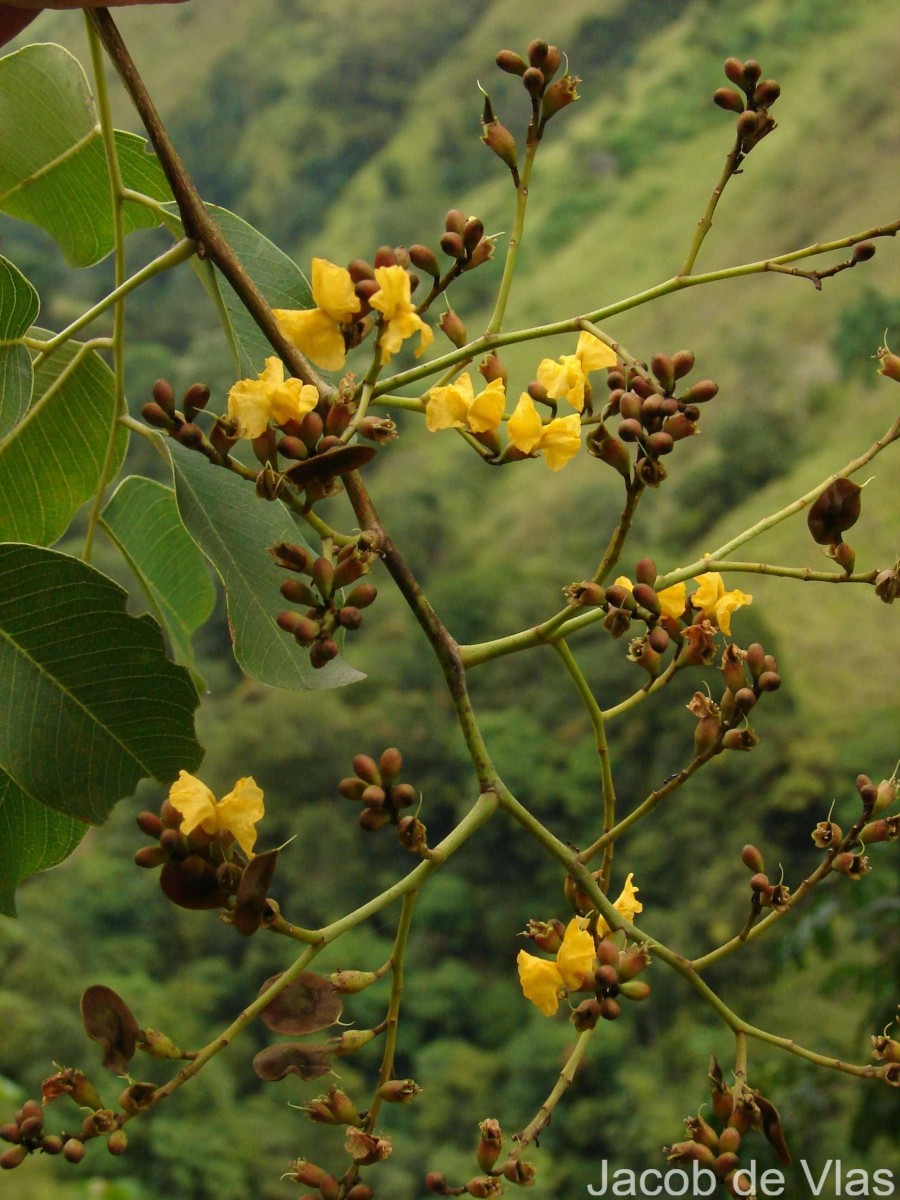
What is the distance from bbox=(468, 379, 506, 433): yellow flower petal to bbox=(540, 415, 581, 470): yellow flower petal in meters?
0.04

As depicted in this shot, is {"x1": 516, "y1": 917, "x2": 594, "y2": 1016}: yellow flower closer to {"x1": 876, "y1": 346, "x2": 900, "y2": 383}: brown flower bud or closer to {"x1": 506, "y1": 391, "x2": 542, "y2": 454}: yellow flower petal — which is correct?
{"x1": 506, "y1": 391, "x2": 542, "y2": 454}: yellow flower petal

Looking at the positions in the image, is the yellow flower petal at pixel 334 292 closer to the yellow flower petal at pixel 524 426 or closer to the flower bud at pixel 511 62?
the yellow flower petal at pixel 524 426

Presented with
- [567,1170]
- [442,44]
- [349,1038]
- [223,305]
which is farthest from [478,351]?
[442,44]

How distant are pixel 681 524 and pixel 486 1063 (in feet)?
32.7

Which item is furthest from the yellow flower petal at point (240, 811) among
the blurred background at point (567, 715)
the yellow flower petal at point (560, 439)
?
the blurred background at point (567, 715)

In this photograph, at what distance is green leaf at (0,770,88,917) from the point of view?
80 cm

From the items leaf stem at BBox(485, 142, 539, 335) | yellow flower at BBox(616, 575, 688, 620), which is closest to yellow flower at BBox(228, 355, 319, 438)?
leaf stem at BBox(485, 142, 539, 335)

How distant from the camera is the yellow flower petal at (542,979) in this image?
0.70 m

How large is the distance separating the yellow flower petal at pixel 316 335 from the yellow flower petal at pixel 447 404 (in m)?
0.05

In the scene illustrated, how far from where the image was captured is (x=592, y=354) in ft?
2.59

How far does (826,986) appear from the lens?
2934mm

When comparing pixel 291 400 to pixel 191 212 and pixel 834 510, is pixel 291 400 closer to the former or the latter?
pixel 191 212

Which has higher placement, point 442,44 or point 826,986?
point 826,986

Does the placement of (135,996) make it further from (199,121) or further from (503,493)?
(199,121)
